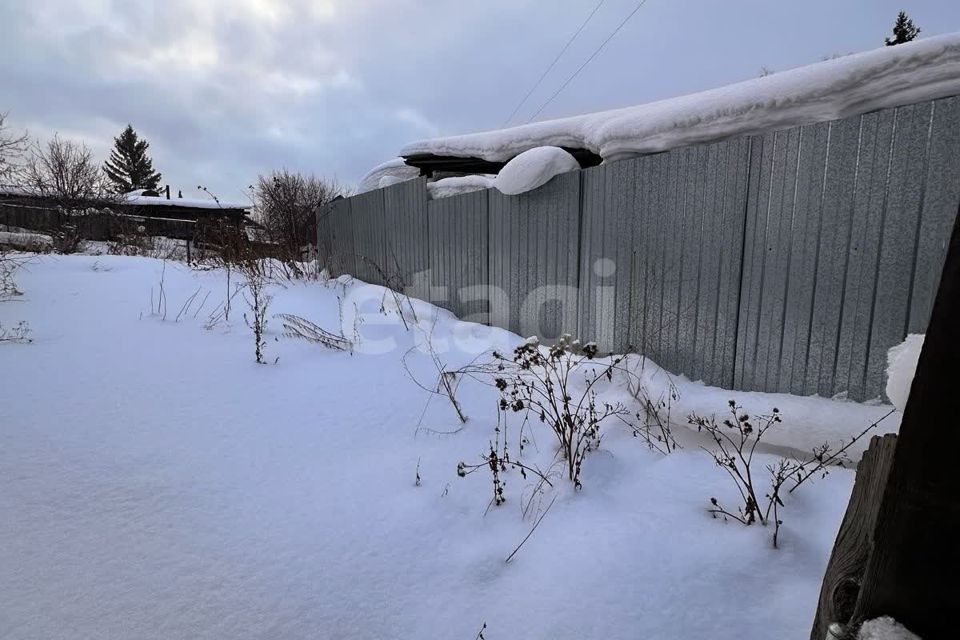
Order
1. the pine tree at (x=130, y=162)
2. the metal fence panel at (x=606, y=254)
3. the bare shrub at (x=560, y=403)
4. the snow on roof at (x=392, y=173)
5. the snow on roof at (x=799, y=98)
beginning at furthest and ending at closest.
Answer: the pine tree at (x=130, y=162) → the snow on roof at (x=392, y=173) → the metal fence panel at (x=606, y=254) → the bare shrub at (x=560, y=403) → the snow on roof at (x=799, y=98)

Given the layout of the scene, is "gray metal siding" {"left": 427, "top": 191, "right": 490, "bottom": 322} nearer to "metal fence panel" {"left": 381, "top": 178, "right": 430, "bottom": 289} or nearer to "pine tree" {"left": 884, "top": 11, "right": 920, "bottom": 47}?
"metal fence panel" {"left": 381, "top": 178, "right": 430, "bottom": 289}

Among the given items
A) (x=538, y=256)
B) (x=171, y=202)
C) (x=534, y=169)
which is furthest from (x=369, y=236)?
(x=171, y=202)

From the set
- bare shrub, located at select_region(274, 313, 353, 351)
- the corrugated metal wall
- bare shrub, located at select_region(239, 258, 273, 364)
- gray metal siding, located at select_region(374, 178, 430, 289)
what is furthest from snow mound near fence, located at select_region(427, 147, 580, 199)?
bare shrub, located at select_region(239, 258, 273, 364)

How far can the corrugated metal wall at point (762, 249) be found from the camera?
197 centimetres

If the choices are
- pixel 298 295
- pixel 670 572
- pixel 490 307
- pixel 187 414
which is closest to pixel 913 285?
pixel 670 572

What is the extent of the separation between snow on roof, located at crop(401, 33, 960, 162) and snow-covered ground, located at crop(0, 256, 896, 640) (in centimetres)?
144

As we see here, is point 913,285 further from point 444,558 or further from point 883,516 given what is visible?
point 444,558

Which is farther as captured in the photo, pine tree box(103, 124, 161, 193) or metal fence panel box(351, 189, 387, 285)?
pine tree box(103, 124, 161, 193)

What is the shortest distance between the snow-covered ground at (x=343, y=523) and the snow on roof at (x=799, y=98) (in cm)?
144

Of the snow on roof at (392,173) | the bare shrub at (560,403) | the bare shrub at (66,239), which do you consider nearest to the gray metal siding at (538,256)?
the bare shrub at (560,403)

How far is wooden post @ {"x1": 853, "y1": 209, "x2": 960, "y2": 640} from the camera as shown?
54 cm

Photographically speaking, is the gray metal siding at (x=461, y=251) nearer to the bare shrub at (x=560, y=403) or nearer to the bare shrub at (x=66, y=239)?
the bare shrub at (x=560, y=403)

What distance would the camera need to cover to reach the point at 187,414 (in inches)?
99.9

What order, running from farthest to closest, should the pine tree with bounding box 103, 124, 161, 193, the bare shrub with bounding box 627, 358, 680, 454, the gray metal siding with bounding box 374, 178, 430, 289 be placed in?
the pine tree with bounding box 103, 124, 161, 193
the gray metal siding with bounding box 374, 178, 430, 289
the bare shrub with bounding box 627, 358, 680, 454
